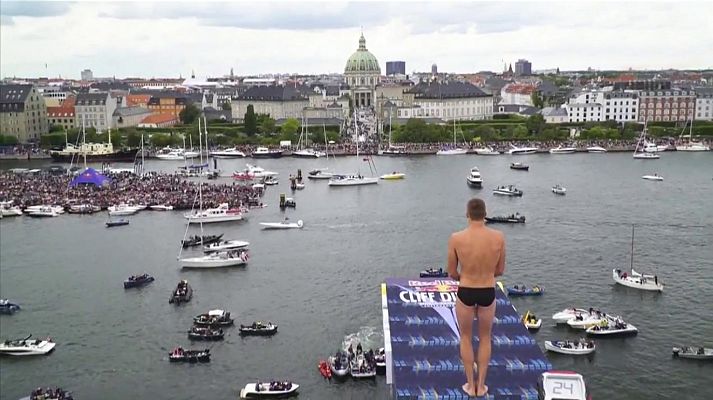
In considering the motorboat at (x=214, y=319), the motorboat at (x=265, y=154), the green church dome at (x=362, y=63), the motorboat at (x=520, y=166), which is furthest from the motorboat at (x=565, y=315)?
the green church dome at (x=362, y=63)

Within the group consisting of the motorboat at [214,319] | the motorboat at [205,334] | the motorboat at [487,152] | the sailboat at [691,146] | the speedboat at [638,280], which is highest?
the sailboat at [691,146]

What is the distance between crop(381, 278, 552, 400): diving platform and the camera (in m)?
5.42

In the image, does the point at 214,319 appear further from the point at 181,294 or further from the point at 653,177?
the point at 653,177

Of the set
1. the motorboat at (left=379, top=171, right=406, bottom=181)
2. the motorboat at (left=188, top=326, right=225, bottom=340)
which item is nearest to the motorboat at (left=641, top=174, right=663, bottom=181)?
the motorboat at (left=379, top=171, right=406, bottom=181)

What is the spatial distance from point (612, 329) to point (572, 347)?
3.74ft

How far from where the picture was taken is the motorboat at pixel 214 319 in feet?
42.6

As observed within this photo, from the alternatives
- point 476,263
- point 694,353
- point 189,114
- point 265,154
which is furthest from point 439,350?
point 189,114

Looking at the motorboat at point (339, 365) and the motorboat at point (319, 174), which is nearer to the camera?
the motorboat at point (339, 365)

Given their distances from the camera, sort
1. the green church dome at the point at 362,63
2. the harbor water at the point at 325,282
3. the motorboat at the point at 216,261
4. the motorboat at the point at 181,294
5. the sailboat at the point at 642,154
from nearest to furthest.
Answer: the harbor water at the point at 325,282, the motorboat at the point at 181,294, the motorboat at the point at 216,261, the sailboat at the point at 642,154, the green church dome at the point at 362,63

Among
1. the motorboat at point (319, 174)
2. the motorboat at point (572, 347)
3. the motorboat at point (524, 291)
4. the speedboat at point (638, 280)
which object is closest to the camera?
the motorboat at point (572, 347)

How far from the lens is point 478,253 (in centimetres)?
392

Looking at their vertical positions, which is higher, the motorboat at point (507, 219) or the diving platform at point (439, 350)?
the diving platform at point (439, 350)

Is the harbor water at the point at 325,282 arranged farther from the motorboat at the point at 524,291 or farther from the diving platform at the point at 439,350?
the diving platform at the point at 439,350

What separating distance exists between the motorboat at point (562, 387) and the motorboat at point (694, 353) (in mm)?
7286
